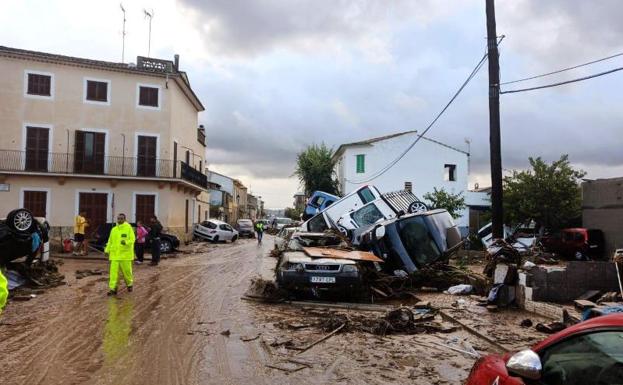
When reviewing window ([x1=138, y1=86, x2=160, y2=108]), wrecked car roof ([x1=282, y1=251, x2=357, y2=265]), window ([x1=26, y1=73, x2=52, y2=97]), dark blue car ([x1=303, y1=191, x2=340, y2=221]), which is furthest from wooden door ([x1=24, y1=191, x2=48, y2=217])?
wrecked car roof ([x1=282, y1=251, x2=357, y2=265])

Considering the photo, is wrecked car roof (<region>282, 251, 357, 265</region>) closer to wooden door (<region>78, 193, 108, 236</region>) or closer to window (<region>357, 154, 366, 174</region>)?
wooden door (<region>78, 193, 108, 236</region>)

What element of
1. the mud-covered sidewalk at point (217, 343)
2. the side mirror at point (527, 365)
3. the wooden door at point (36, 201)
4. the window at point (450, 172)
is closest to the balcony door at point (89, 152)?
the wooden door at point (36, 201)

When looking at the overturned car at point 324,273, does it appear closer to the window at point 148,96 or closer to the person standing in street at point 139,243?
the person standing in street at point 139,243

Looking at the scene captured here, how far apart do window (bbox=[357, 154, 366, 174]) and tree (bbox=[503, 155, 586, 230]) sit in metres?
14.1

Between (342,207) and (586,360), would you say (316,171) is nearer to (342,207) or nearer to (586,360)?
(342,207)

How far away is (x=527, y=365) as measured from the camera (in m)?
2.73

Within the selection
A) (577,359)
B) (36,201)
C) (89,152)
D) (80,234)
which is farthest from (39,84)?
(577,359)

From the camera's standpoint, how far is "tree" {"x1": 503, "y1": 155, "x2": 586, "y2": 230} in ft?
104

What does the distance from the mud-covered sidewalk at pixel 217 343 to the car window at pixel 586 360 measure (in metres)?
2.69

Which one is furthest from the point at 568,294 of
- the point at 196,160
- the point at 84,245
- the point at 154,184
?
the point at 196,160

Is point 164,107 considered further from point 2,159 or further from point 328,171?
point 328,171

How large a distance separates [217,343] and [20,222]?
7.18 metres

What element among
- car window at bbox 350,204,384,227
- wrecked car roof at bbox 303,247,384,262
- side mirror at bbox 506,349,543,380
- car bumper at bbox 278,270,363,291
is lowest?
car bumper at bbox 278,270,363,291

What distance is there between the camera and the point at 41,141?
3059 centimetres
